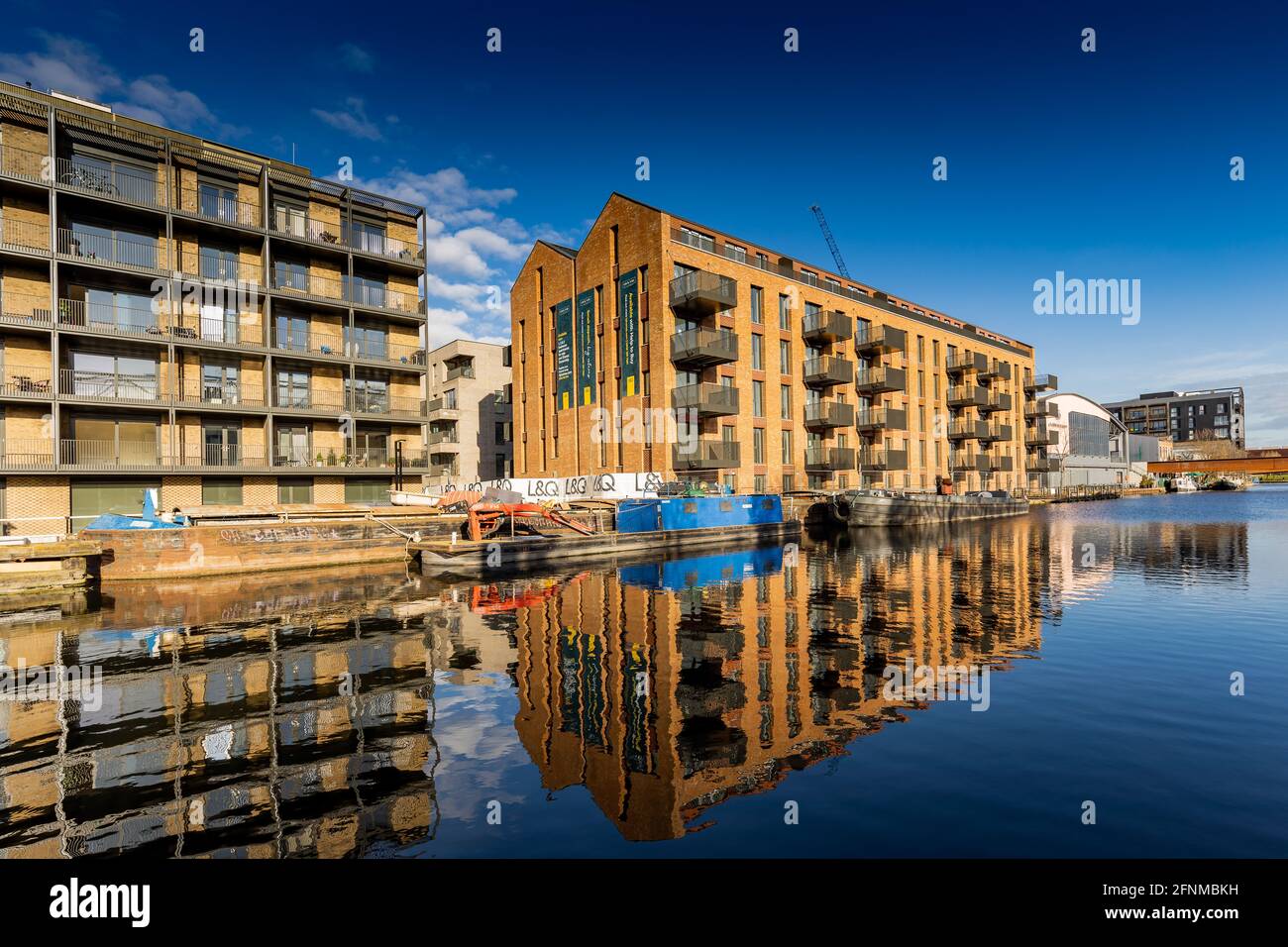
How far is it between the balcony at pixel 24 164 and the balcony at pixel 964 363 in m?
67.0

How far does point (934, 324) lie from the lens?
60.5 m

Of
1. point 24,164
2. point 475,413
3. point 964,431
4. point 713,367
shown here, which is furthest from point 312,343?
point 964,431

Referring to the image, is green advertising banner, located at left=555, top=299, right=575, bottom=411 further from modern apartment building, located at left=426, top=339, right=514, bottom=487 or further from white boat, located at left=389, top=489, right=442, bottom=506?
white boat, located at left=389, top=489, right=442, bottom=506

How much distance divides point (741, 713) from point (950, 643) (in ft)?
20.6

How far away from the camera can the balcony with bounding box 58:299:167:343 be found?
2710 centimetres

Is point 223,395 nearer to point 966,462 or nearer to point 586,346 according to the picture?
point 586,346

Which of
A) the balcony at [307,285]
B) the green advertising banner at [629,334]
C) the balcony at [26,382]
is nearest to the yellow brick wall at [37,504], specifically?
the balcony at [26,382]

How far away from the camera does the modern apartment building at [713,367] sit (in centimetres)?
3784

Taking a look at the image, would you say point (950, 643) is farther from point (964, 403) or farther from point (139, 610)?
point (964, 403)

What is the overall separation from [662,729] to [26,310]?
3503cm

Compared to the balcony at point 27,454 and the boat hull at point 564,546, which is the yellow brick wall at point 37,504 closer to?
the balcony at point 27,454

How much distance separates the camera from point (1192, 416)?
492 ft
